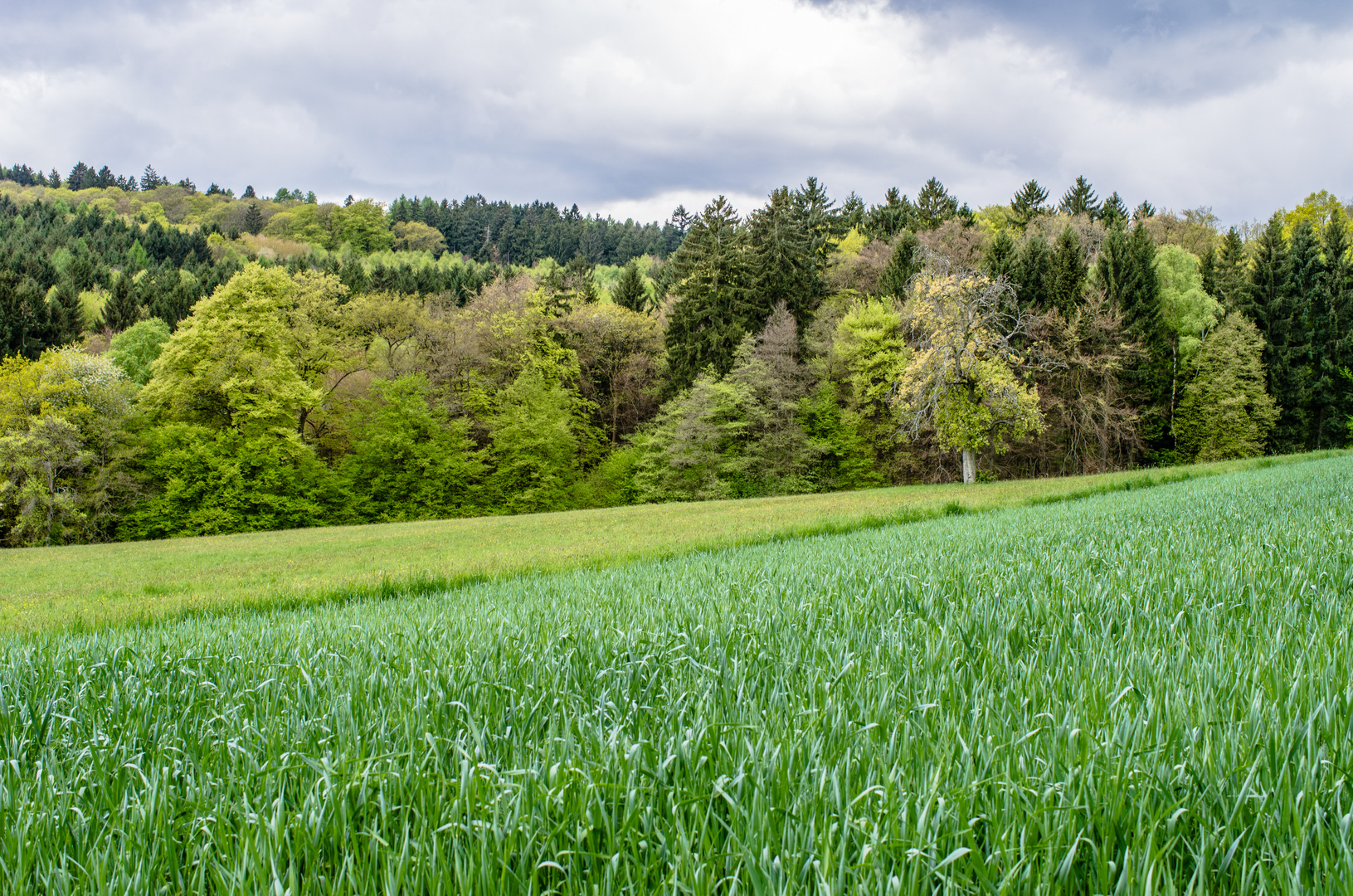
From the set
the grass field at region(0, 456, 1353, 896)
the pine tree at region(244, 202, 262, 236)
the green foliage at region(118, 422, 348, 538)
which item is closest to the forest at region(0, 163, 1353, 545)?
the green foliage at region(118, 422, 348, 538)

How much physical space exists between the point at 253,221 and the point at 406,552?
117477 mm

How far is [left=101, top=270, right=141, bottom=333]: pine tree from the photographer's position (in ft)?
184

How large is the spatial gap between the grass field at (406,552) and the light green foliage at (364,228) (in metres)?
81.1

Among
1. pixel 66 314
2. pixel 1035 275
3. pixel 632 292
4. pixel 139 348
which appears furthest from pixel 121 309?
pixel 1035 275

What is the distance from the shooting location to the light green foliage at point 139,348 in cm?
4278

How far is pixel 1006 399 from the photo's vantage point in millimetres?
29688

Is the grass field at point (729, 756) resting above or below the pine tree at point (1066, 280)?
below

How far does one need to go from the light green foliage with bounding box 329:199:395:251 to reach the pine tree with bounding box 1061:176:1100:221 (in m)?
87.5

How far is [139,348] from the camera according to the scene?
1778 inches

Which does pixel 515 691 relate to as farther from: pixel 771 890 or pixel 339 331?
pixel 339 331

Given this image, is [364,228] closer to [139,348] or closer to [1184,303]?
[139,348]

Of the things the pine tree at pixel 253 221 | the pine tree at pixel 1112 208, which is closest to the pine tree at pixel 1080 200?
the pine tree at pixel 1112 208

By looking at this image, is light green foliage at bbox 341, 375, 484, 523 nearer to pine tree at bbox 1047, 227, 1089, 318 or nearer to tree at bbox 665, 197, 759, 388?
tree at bbox 665, 197, 759, 388

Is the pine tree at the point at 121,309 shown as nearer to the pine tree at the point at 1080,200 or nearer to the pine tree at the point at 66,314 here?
the pine tree at the point at 66,314
